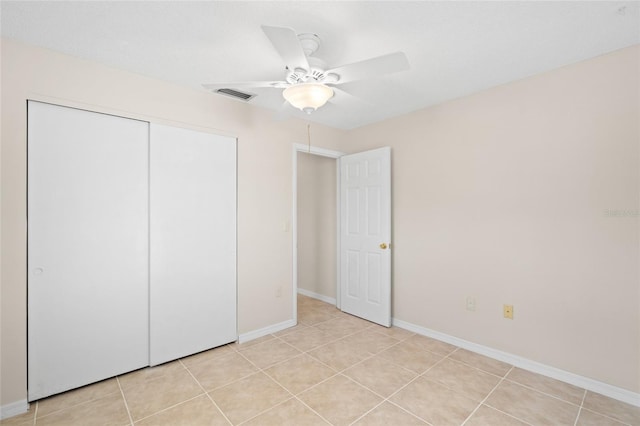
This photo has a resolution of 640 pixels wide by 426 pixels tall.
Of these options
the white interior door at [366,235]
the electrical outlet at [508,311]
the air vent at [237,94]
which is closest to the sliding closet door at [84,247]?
the air vent at [237,94]

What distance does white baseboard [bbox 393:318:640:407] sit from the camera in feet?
6.73

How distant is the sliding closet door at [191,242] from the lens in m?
2.53

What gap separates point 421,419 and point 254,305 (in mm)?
1835

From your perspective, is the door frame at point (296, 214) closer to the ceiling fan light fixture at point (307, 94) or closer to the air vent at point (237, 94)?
the air vent at point (237, 94)

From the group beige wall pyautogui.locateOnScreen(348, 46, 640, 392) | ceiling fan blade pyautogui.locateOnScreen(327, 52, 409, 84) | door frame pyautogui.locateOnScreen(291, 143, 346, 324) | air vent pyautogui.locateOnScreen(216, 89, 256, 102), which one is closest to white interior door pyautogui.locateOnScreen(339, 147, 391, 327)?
door frame pyautogui.locateOnScreen(291, 143, 346, 324)

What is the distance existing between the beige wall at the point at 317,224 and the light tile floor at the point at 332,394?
164cm

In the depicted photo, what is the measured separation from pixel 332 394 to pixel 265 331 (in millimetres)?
1251

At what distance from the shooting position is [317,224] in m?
4.61

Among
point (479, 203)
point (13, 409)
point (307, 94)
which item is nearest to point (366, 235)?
point (479, 203)

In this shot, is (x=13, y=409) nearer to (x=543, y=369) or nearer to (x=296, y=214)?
(x=296, y=214)

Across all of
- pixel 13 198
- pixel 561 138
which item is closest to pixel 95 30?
pixel 13 198

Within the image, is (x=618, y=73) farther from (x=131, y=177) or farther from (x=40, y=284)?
(x=40, y=284)

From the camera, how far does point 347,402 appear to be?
203 centimetres

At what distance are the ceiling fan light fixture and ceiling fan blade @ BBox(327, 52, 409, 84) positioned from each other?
0.41ft
